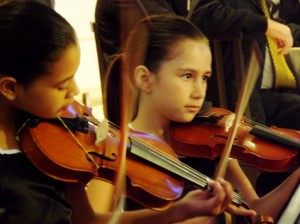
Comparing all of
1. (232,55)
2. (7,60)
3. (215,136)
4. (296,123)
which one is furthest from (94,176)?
(296,123)

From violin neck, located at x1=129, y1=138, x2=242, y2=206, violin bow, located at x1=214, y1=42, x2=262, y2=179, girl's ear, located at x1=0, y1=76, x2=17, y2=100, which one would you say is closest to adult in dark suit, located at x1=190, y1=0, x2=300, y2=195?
violin bow, located at x1=214, y1=42, x2=262, y2=179

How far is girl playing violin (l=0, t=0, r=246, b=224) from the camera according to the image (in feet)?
1.94

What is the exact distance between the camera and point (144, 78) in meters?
0.89

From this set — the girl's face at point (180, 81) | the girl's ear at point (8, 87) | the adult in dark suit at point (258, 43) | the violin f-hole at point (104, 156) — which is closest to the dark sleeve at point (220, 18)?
the adult in dark suit at point (258, 43)

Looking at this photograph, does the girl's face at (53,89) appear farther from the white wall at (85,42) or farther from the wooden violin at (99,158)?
the white wall at (85,42)

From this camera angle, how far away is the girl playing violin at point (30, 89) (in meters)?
0.59

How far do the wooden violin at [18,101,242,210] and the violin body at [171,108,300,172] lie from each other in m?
0.11

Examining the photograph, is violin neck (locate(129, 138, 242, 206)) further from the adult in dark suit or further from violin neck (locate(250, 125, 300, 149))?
the adult in dark suit

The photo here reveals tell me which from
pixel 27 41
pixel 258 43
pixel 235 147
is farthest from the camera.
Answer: pixel 258 43

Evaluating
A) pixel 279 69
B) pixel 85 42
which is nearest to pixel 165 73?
pixel 279 69

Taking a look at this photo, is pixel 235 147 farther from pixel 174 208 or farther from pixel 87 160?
pixel 87 160

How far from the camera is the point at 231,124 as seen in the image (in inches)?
39.2

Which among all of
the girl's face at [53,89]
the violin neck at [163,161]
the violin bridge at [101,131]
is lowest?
the violin neck at [163,161]

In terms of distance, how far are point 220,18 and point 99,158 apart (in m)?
0.59
